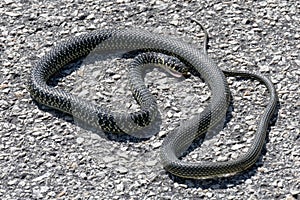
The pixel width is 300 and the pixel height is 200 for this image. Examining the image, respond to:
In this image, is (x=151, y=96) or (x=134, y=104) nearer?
(x=151, y=96)

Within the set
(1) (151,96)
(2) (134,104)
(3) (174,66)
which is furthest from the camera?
(3) (174,66)

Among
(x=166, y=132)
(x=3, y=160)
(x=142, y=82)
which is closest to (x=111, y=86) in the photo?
(x=142, y=82)

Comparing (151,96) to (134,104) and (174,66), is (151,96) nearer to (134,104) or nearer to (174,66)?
(134,104)

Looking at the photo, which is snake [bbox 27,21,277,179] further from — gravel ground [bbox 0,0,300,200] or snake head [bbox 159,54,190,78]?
gravel ground [bbox 0,0,300,200]

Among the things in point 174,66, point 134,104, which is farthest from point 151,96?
point 174,66

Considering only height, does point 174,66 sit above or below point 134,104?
above

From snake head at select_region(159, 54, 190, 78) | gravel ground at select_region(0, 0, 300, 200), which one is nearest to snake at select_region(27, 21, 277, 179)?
snake head at select_region(159, 54, 190, 78)
